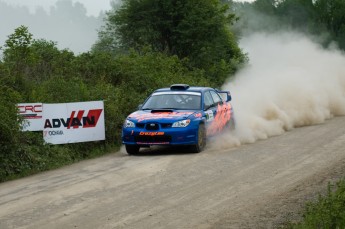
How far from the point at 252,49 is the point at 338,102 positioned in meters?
20.6

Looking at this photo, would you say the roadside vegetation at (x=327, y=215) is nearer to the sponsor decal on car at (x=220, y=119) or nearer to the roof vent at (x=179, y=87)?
the sponsor decal on car at (x=220, y=119)

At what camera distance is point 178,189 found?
10.9 meters

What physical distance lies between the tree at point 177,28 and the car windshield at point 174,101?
17.0 meters

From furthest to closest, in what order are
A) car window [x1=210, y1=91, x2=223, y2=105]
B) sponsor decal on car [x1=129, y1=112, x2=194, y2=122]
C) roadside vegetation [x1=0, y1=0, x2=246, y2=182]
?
car window [x1=210, y1=91, x2=223, y2=105] → sponsor decal on car [x1=129, y1=112, x2=194, y2=122] → roadside vegetation [x1=0, y1=0, x2=246, y2=182]

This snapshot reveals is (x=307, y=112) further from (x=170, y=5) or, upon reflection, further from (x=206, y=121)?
(x=170, y=5)

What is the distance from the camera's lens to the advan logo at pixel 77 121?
53.5ft

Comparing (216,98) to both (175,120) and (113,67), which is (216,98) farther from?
(113,67)

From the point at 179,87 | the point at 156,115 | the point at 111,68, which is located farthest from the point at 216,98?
the point at 111,68

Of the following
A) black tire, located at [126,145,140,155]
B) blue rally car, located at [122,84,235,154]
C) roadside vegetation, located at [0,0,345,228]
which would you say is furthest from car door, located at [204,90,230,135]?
roadside vegetation, located at [0,0,345,228]

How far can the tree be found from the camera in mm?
34781

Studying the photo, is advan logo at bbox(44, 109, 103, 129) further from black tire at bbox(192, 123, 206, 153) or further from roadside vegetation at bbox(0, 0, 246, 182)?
black tire at bbox(192, 123, 206, 153)

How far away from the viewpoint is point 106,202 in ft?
32.7

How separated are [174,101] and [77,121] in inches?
102

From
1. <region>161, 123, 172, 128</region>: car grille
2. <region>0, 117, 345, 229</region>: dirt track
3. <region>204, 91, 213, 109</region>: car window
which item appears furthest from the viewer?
<region>204, 91, 213, 109</region>: car window
